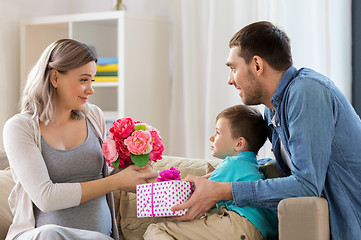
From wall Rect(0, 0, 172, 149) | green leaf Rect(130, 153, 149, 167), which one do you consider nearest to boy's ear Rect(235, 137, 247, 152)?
green leaf Rect(130, 153, 149, 167)

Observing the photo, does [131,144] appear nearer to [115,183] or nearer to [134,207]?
[115,183]

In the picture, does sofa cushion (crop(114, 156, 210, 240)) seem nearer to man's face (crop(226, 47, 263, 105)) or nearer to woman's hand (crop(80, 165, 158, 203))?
woman's hand (crop(80, 165, 158, 203))

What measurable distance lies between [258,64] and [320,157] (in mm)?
418

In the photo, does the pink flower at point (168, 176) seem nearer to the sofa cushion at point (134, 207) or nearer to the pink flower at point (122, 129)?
the pink flower at point (122, 129)

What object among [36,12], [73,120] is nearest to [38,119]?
[73,120]

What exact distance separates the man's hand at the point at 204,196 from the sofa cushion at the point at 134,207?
1.75ft

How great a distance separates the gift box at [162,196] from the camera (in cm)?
193

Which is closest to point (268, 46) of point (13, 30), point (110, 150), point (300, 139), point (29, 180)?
point (300, 139)

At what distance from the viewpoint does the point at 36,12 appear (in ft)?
14.4

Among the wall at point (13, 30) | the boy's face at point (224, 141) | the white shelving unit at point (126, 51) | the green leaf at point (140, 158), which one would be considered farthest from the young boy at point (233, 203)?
the wall at point (13, 30)

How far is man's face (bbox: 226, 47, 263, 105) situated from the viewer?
2.03m

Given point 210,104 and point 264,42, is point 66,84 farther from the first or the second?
point 210,104

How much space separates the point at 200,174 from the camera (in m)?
2.50

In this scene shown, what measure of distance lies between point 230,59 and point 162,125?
2.06m
